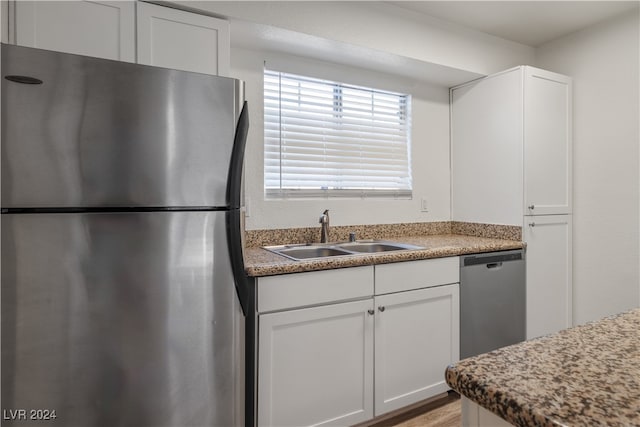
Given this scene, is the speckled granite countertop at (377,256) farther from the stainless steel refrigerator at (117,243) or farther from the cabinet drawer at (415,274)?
the stainless steel refrigerator at (117,243)

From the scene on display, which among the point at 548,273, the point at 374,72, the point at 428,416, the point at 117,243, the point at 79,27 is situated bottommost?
the point at 428,416

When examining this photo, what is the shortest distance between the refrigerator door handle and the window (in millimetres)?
910

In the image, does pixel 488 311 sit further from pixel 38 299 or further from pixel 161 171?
pixel 38 299

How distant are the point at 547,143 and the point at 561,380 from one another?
2.45 metres

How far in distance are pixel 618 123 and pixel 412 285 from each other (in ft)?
6.06

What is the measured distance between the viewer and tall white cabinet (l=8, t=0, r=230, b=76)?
1406 mm

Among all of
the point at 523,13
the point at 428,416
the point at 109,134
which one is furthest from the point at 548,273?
the point at 109,134

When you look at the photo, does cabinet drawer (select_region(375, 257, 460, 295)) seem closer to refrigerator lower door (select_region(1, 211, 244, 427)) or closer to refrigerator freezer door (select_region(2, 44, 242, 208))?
refrigerator lower door (select_region(1, 211, 244, 427))

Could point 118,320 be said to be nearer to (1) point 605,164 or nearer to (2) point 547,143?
(2) point 547,143

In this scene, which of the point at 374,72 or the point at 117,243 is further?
the point at 374,72

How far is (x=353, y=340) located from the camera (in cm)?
181

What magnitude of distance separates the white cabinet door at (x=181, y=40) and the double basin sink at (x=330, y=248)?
3.36 feet

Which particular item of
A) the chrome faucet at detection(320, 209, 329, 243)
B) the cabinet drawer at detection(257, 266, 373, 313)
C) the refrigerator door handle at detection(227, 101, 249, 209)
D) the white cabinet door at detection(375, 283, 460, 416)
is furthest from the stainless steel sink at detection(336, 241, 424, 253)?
the refrigerator door handle at detection(227, 101, 249, 209)

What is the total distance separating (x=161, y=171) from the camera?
121cm
